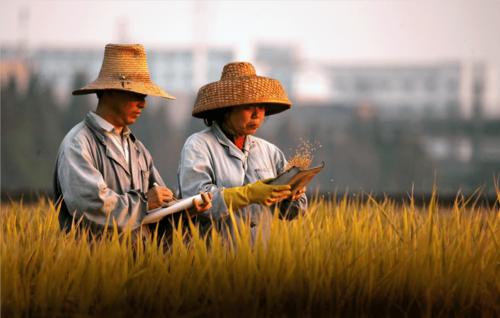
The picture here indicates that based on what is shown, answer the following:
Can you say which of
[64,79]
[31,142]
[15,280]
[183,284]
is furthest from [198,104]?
[64,79]

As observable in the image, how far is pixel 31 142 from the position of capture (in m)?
32.2

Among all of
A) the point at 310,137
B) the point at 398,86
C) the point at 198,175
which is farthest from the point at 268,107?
the point at 398,86

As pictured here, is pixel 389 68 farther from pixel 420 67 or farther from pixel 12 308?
pixel 12 308

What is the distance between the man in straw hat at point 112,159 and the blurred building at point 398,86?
217 ft

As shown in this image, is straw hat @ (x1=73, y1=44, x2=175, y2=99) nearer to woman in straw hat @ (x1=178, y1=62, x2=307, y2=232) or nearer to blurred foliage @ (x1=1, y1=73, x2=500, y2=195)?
woman in straw hat @ (x1=178, y1=62, x2=307, y2=232)

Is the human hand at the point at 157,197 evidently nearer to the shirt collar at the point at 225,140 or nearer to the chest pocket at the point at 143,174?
the chest pocket at the point at 143,174

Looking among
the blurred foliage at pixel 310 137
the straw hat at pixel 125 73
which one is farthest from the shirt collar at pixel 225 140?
the blurred foliage at pixel 310 137

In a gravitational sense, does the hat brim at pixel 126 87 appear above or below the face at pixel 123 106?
above

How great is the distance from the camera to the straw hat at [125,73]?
3.71 meters

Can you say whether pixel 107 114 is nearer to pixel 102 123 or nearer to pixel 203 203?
pixel 102 123

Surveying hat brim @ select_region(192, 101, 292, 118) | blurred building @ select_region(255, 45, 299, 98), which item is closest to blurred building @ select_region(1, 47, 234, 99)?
blurred building @ select_region(255, 45, 299, 98)

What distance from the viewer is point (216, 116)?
4004 millimetres

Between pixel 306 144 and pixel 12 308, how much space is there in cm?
132

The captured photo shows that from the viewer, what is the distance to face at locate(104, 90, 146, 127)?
12.3 ft
